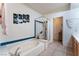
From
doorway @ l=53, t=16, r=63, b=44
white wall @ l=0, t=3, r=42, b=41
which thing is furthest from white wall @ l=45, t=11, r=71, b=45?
white wall @ l=0, t=3, r=42, b=41

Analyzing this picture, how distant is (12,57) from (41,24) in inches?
25.8

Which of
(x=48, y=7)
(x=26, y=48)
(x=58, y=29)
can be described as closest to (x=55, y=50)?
(x=58, y=29)

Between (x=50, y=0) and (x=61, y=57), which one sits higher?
(x=50, y=0)

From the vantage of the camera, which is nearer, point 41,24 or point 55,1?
point 55,1

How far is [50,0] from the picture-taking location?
1.75m

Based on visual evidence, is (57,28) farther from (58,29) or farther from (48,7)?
(48,7)

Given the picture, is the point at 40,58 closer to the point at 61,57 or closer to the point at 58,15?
the point at 61,57

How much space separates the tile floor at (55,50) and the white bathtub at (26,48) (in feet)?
0.30

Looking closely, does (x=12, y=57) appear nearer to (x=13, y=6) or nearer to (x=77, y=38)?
(x=13, y=6)

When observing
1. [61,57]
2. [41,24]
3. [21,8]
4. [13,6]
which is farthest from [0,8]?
[61,57]

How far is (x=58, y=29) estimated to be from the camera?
1.82 metres

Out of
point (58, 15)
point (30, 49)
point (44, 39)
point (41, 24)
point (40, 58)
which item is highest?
point (58, 15)

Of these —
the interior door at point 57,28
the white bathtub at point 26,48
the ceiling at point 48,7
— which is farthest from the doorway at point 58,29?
the white bathtub at point 26,48

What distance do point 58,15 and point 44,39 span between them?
42 centimetres
